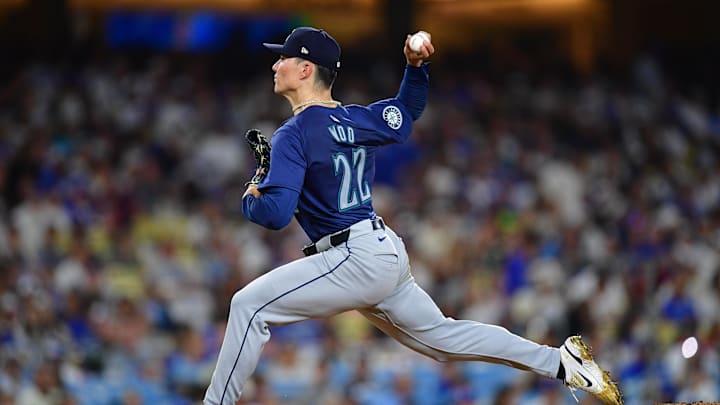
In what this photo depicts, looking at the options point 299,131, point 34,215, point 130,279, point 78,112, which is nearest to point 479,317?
point 130,279

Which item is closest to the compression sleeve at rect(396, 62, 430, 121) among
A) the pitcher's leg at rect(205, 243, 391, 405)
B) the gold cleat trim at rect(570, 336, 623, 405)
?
the pitcher's leg at rect(205, 243, 391, 405)

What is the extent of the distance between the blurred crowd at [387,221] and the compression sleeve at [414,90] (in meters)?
3.83

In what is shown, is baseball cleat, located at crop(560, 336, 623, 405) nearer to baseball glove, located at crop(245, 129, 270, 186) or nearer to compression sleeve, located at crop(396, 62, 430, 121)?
compression sleeve, located at crop(396, 62, 430, 121)

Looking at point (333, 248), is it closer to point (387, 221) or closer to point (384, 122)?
point (384, 122)

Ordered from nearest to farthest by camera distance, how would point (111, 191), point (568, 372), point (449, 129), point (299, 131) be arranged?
point (299, 131), point (568, 372), point (111, 191), point (449, 129)

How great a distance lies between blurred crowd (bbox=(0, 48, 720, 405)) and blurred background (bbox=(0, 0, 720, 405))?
1.0 inches

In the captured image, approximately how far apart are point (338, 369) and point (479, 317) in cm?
165

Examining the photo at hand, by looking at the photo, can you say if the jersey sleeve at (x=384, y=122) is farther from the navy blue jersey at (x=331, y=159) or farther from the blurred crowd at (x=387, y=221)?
the blurred crowd at (x=387, y=221)

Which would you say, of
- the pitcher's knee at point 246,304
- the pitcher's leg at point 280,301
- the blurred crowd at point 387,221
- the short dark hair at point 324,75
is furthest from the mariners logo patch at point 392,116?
the blurred crowd at point 387,221

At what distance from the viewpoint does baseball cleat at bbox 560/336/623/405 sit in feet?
14.5

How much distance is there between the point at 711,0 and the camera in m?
14.8

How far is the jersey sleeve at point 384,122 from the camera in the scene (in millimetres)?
4250

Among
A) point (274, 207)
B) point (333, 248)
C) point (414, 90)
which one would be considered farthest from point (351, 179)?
point (414, 90)

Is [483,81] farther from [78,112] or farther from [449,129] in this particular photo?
[78,112]
